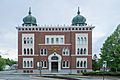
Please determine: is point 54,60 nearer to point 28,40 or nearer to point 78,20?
point 28,40

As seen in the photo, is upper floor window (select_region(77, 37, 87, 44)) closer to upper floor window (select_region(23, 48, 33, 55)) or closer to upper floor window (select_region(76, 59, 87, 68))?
upper floor window (select_region(76, 59, 87, 68))

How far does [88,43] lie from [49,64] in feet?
39.6

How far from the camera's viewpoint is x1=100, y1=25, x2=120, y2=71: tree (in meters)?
60.3

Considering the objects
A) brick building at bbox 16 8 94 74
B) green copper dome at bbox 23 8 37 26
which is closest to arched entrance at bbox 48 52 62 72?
brick building at bbox 16 8 94 74

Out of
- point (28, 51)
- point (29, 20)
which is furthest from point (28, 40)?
point (29, 20)

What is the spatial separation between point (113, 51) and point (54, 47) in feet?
106

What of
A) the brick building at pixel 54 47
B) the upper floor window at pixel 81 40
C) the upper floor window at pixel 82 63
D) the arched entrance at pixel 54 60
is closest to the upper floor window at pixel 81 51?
the brick building at pixel 54 47

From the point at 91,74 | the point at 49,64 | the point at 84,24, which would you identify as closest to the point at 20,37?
the point at 49,64

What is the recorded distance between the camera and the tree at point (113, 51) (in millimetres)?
60312

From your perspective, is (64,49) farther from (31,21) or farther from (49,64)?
(31,21)

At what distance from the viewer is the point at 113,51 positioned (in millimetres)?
61312

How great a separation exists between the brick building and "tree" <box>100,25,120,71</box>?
26.1m

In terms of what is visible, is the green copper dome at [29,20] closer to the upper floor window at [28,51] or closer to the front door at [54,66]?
the upper floor window at [28,51]

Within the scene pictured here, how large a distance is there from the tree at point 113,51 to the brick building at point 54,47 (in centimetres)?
2609
